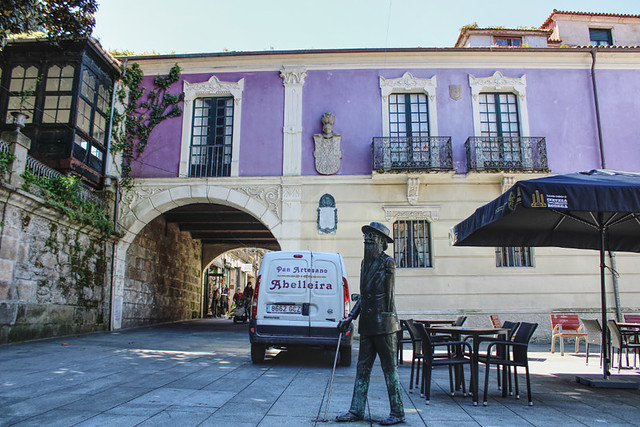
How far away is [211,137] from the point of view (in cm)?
1571

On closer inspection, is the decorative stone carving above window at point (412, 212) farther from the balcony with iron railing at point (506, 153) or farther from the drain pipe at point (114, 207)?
the drain pipe at point (114, 207)


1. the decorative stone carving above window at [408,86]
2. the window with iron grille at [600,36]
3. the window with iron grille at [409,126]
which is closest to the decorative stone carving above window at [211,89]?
the decorative stone carving above window at [408,86]

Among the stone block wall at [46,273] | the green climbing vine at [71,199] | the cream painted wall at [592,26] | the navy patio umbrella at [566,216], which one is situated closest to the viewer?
the navy patio umbrella at [566,216]

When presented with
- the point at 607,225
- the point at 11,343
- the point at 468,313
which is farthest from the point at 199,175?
the point at 607,225

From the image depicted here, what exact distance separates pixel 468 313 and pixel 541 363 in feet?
14.9

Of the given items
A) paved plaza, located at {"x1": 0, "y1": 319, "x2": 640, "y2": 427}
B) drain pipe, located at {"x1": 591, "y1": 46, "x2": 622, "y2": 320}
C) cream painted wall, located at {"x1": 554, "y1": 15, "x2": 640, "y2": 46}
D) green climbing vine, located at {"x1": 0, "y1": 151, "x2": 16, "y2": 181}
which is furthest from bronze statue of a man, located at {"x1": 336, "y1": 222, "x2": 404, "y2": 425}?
cream painted wall, located at {"x1": 554, "y1": 15, "x2": 640, "y2": 46}

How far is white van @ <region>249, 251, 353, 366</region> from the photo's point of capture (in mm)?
8289

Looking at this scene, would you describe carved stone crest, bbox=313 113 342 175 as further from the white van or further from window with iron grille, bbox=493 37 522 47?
window with iron grille, bbox=493 37 522 47

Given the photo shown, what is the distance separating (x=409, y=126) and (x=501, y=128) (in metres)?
2.96

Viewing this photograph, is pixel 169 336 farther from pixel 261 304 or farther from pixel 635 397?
pixel 635 397

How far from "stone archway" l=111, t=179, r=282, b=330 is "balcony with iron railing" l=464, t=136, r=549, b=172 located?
6133 mm

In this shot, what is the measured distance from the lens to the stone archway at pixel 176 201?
14.9 m

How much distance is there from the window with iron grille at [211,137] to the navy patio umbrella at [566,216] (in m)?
8.93

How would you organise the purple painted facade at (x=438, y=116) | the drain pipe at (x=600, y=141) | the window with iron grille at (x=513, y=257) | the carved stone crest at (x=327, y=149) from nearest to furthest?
1. the drain pipe at (x=600, y=141)
2. the window with iron grille at (x=513, y=257)
3. the carved stone crest at (x=327, y=149)
4. the purple painted facade at (x=438, y=116)
